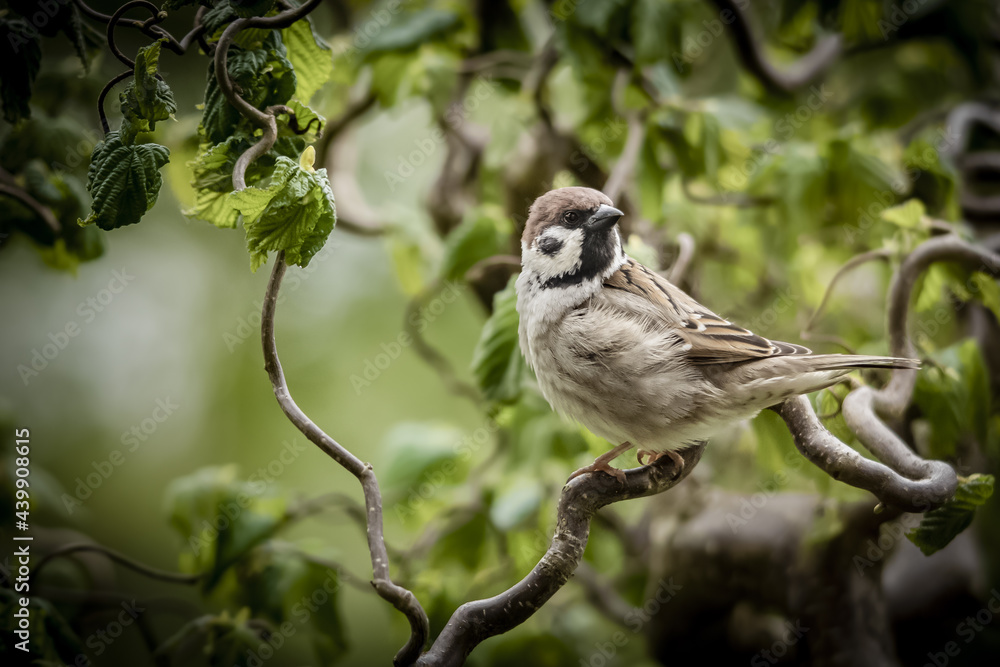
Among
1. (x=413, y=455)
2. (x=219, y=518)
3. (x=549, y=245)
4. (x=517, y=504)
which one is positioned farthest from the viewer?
(x=413, y=455)

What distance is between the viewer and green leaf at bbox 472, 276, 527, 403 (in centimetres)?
176

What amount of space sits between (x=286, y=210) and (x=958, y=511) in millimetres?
1351

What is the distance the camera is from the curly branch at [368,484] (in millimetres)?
1019

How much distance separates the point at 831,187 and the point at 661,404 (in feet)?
4.56

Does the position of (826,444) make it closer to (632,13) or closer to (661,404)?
(661,404)

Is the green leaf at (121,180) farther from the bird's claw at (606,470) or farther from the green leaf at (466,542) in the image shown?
the green leaf at (466,542)

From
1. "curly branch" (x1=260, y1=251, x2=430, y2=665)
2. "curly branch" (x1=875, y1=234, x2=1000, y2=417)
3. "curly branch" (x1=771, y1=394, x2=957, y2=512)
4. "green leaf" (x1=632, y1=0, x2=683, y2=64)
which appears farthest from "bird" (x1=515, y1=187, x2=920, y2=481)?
"green leaf" (x1=632, y1=0, x2=683, y2=64)

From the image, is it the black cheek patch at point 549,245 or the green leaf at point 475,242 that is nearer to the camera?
the black cheek patch at point 549,245

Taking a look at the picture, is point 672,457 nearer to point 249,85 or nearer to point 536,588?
point 536,588

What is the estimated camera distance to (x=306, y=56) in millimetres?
1334

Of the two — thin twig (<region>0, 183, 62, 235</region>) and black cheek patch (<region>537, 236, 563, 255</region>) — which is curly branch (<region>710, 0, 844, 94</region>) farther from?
thin twig (<region>0, 183, 62, 235</region>)

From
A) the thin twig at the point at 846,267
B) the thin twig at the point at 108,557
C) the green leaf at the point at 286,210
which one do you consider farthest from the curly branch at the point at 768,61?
the thin twig at the point at 108,557

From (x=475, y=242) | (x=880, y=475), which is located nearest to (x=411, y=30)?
(x=475, y=242)

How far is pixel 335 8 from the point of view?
3057 millimetres
